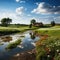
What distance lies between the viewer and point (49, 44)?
7277 millimetres

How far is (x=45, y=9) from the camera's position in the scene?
8.16 meters

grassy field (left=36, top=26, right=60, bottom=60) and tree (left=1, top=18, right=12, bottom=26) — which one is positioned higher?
tree (left=1, top=18, right=12, bottom=26)

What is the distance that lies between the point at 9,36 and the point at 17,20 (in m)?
1.01

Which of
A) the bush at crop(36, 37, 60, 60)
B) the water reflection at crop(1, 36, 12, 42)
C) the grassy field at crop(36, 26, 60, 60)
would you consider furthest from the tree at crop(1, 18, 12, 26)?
the bush at crop(36, 37, 60, 60)

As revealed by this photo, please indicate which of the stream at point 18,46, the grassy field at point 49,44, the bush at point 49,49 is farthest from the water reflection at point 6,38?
the bush at point 49,49

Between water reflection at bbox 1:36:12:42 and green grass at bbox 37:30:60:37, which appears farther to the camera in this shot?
green grass at bbox 37:30:60:37

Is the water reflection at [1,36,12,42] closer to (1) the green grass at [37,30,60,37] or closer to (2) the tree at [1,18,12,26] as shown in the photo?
(2) the tree at [1,18,12,26]

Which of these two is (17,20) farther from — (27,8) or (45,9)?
(45,9)

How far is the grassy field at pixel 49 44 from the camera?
6233 mm

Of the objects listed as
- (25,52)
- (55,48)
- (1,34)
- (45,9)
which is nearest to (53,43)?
(55,48)

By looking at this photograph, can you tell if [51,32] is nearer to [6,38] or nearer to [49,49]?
[49,49]

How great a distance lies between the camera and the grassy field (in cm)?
623

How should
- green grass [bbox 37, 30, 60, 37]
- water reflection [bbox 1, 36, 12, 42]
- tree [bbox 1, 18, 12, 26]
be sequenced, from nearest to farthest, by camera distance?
tree [bbox 1, 18, 12, 26], water reflection [bbox 1, 36, 12, 42], green grass [bbox 37, 30, 60, 37]

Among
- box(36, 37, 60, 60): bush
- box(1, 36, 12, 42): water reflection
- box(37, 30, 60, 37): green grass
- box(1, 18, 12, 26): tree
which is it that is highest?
box(1, 18, 12, 26): tree
